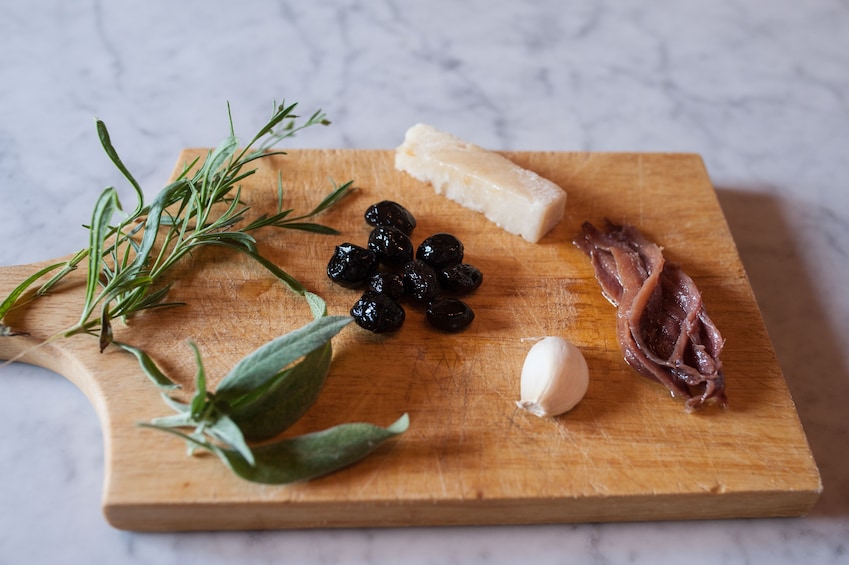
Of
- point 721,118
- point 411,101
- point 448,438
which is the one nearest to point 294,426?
point 448,438

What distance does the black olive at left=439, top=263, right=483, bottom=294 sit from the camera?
2.53 meters

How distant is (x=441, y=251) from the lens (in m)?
2.59

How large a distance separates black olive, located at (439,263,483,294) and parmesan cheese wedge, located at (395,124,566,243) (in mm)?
286

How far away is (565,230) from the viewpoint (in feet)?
9.26

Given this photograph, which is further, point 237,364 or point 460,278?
point 460,278

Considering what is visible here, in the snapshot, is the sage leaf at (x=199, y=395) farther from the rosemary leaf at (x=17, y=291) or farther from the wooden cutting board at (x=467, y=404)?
the rosemary leaf at (x=17, y=291)

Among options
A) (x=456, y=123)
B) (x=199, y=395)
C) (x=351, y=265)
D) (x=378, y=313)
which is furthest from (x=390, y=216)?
(x=456, y=123)

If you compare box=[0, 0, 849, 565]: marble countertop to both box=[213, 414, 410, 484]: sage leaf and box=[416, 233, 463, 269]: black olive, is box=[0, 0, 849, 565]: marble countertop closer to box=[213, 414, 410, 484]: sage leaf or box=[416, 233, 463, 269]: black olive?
box=[213, 414, 410, 484]: sage leaf

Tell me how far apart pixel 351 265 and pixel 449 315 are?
33 cm

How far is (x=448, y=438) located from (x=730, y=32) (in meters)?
3.01

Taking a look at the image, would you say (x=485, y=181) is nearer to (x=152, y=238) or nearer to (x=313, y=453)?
(x=152, y=238)

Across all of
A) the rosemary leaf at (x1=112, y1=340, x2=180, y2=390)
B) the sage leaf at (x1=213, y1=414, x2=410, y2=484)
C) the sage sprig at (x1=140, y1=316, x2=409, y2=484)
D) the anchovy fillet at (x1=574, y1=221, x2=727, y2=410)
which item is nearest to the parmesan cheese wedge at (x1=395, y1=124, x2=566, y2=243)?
the anchovy fillet at (x1=574, y1=221, x2=727, y2=410)

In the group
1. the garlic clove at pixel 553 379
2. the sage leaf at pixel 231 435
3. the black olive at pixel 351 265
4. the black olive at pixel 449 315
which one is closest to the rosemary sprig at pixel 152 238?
the black olive at pixel 351 265

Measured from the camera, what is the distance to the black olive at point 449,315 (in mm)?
2395
